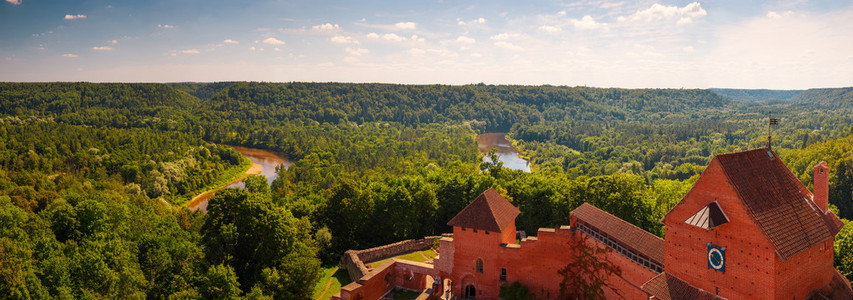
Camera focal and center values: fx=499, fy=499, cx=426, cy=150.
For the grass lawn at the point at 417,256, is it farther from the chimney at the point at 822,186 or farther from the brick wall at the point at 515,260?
the chimney at the point at 822,186

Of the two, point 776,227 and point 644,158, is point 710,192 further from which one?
point 644,158

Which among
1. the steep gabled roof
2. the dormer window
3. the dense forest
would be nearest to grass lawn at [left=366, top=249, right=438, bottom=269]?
the dense forest

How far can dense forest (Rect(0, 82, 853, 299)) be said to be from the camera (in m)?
35.7

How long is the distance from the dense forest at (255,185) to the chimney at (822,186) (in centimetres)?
1348

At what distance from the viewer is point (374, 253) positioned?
44.6 m

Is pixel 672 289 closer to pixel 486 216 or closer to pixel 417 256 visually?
pixel 486 216

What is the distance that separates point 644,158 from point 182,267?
127 metres

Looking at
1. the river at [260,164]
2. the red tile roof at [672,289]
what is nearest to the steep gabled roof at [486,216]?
the red tile roof at [672,289]

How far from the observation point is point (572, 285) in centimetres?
3325

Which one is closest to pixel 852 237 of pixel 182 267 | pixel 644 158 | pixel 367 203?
pixel 367 203

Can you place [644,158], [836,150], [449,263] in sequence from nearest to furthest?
[449,263] < [836,150] < [644,158]

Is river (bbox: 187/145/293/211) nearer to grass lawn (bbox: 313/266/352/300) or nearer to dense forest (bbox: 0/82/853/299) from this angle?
dense forest (bbox: 0/82/853/299)

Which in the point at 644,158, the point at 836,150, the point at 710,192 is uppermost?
the point at 710,192

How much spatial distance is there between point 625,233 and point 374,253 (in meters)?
22.5
